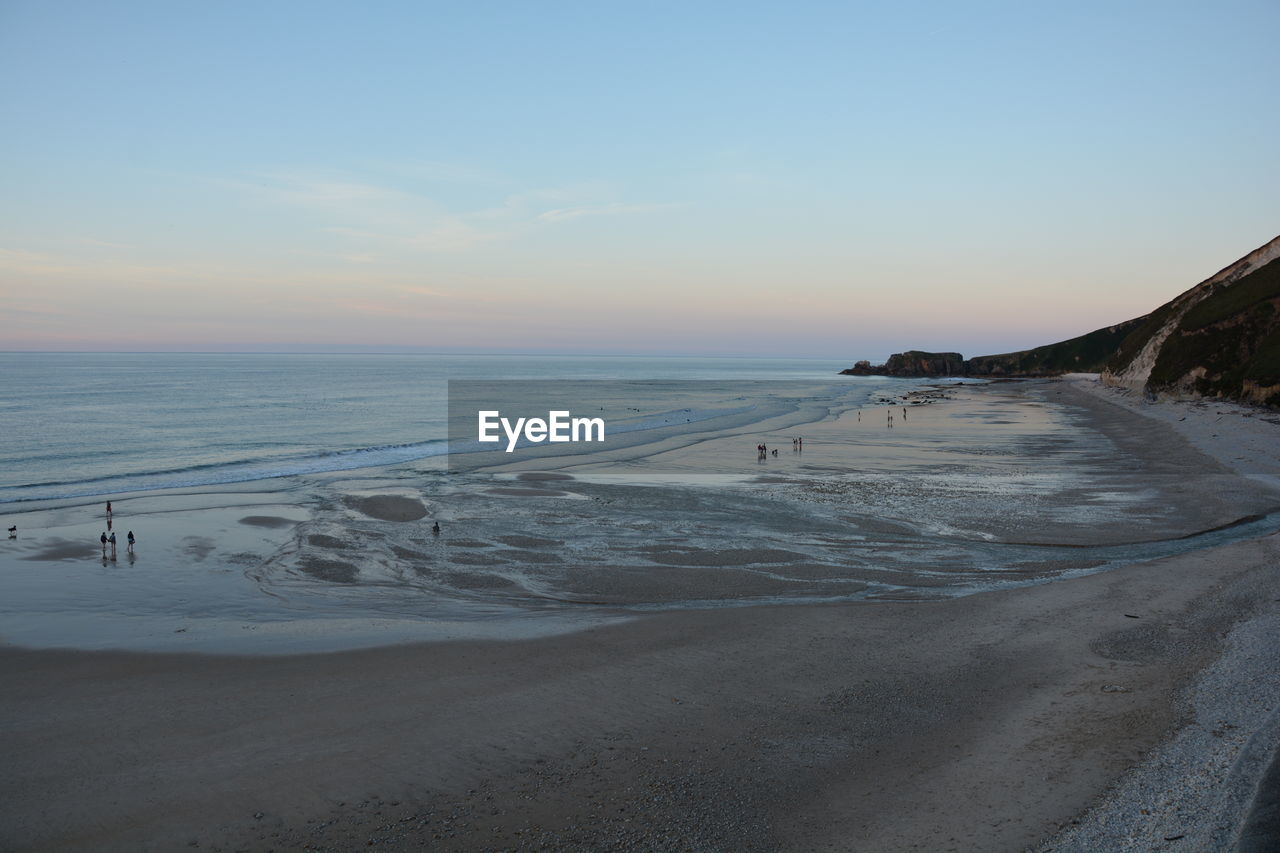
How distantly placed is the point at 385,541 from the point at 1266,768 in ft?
73.8

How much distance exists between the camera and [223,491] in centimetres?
3428

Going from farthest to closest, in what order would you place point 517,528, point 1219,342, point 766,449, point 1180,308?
point 1180,308, point 1219,342, point 766,449, point 517,528

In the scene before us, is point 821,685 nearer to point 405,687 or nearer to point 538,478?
point 405,687

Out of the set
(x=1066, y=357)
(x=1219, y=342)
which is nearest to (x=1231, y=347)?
(x=1219, y=342)

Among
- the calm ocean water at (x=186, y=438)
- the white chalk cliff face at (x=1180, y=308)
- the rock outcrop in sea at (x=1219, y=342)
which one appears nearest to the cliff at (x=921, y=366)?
the rock outcrop in sea at (x=1219, y=342)

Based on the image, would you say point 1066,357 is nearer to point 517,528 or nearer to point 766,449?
point 766,449

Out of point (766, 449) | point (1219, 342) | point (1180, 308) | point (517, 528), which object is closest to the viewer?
point (517, 528)

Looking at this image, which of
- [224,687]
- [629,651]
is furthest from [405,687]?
[629,651]

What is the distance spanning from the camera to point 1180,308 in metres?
91.3

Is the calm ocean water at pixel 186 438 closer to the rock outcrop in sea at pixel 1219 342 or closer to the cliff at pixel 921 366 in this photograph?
the rock outcrop in sea at pixel 1219 342

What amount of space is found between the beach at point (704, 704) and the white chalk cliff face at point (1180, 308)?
69998 mm

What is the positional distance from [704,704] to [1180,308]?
10276 centimetres

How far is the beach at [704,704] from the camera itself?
8.93 m

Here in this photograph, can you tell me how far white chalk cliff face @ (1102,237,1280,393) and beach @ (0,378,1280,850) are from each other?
230ft
